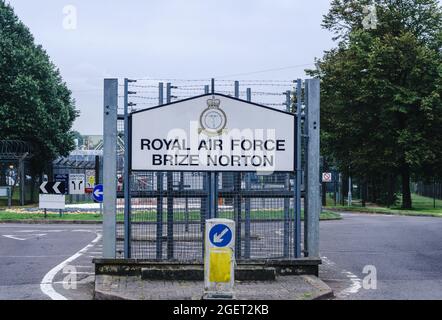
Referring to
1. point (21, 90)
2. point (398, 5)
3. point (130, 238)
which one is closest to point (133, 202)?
point (130, 238)

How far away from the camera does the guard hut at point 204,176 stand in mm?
11883

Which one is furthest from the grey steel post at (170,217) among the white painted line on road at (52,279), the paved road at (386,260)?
the paved road at (386,260)

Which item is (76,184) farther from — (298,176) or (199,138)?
(298,176)

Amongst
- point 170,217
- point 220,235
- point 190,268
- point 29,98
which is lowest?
point 190,268

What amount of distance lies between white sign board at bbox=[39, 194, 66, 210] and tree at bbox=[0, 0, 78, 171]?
1481cm

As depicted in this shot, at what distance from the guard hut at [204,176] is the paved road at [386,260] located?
1173mm

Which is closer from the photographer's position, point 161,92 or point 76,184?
point 161,92

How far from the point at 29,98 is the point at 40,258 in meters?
Answer: 28.6

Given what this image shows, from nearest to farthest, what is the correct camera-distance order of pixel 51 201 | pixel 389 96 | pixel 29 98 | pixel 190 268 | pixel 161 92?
1. pixel 190 268
2. pixel 161 92
3. pixel 51 201
4. pixel 29 98
5. pixel 389 96

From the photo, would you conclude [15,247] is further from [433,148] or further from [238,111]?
[433,148]

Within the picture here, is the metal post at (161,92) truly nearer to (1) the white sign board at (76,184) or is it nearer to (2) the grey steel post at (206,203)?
(2) the grey steel post at (206,203)

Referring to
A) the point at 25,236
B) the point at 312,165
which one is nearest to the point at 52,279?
the point at 312,165

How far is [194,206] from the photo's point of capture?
12133 millimetres

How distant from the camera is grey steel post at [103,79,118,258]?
463 inches
